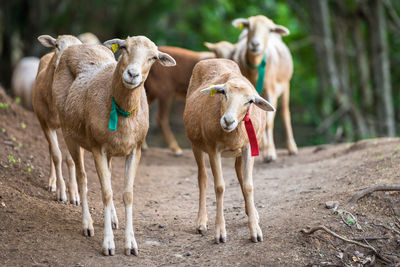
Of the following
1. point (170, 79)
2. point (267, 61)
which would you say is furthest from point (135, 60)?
point (170, 79)

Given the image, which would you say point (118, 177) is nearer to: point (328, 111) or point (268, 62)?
point (268, 62)

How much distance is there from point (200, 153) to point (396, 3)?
48.9 ft

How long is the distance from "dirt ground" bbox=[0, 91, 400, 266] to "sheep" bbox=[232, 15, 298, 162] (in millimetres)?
1277

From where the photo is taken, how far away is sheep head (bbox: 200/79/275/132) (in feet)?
17.6

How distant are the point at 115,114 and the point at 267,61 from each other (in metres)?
5.23

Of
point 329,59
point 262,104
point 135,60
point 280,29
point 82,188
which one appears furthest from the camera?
point 329,59

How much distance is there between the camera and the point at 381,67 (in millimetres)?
14414

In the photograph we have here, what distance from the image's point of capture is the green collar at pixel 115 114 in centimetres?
544

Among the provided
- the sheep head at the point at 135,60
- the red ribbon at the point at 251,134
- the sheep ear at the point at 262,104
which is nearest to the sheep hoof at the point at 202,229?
the red ribbon at the point at 251,134

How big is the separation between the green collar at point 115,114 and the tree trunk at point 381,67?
10309mm

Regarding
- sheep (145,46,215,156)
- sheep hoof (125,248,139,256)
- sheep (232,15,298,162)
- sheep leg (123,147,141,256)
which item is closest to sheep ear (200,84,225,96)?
sheep leg (123,147,141,256)

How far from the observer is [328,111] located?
15688mm

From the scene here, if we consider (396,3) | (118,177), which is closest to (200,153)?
(118,177)

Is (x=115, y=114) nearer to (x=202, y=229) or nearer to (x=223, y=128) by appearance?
(x=223, y=128)
